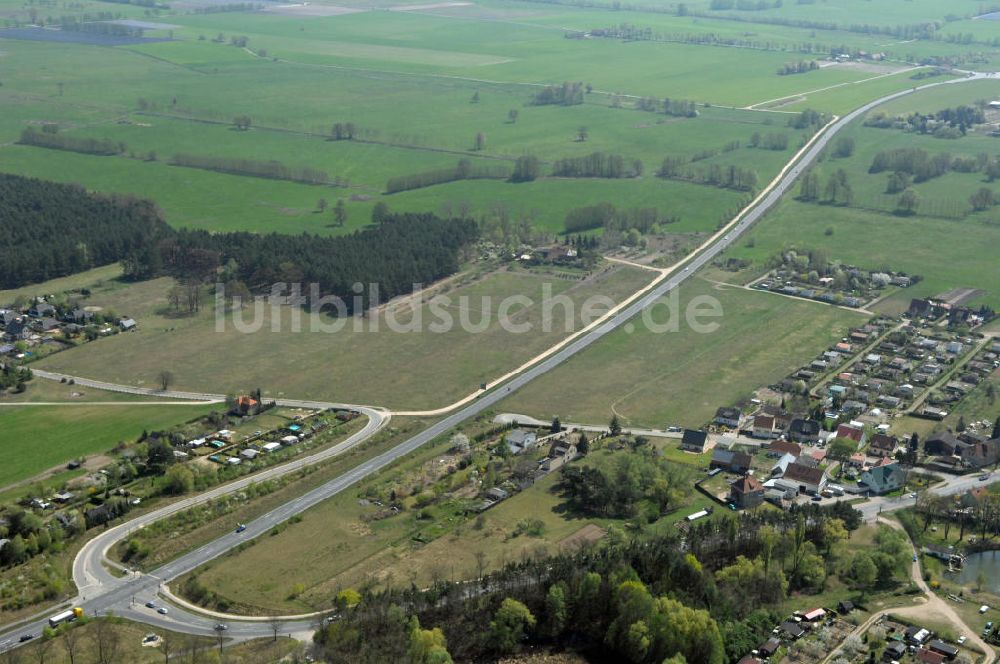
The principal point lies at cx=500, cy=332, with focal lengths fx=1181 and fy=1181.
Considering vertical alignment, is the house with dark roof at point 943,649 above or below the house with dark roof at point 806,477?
below

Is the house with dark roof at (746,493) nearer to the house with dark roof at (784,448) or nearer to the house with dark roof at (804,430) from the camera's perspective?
the house with dark roof at (784,448)

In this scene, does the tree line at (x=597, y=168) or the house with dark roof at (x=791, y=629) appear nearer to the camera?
the house with dark roof at (x=791, y=629)

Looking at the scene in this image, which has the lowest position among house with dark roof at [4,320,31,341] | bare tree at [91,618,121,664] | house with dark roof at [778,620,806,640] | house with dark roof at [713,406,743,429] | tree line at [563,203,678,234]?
bare tree at [91,618,121,664]

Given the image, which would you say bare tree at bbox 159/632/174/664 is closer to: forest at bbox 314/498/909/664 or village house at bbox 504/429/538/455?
forest at bbox 314/498/909/664

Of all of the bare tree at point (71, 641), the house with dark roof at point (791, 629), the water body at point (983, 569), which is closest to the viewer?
the bare tree at point (71, 641)

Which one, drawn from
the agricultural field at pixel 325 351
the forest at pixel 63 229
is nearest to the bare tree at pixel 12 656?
the agricultural field at pixel 325 351

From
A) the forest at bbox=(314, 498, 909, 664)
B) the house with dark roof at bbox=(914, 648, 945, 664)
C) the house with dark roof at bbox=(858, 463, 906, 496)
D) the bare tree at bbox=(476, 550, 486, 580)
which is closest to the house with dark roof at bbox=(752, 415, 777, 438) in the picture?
the house with dark roof at bbox=(858, 463, 906, 496)
